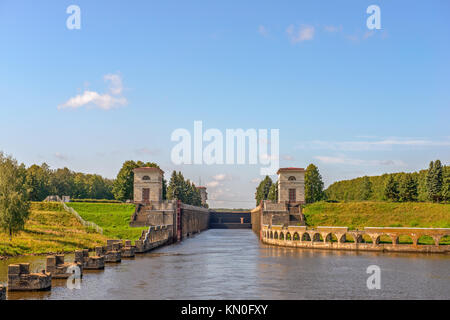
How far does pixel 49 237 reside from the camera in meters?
59.1

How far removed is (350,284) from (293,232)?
37.2 meters

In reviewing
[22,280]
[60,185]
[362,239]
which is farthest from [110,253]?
[60,185]

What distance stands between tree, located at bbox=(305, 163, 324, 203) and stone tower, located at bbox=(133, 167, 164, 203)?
153 feet

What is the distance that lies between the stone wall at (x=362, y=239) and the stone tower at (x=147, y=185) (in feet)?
97.0

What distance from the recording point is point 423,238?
70.2 metres

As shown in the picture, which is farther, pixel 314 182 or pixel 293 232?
pixel 314 182

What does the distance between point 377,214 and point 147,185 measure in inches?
1811

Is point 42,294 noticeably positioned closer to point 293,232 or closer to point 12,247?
point 12,247

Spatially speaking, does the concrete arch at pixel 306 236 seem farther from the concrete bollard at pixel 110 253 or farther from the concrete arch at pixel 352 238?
the concrete bollard at pixel 110 253

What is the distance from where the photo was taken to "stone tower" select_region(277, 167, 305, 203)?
96.7 metres

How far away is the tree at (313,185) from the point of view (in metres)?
124

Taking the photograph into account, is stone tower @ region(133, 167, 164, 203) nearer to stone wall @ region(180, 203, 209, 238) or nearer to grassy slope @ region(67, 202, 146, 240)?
grassy slope @ region(67, 202, 146, 240)

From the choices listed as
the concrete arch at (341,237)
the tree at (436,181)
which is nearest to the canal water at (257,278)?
the concrete arch at (341,237)
